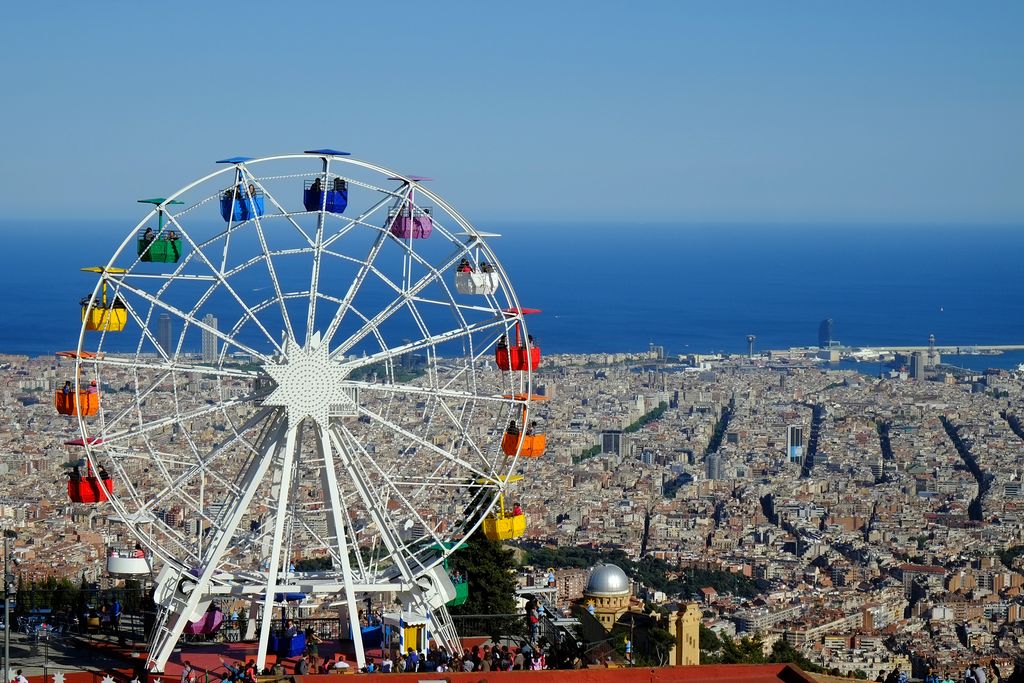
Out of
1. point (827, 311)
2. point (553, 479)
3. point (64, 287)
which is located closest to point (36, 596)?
point (553, 479)

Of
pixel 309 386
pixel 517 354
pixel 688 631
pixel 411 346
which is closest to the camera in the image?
pixel 309 386

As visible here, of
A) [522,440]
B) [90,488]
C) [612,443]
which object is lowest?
[90,488]

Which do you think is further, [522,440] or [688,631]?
[688,631]

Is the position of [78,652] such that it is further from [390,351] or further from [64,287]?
[64,287]

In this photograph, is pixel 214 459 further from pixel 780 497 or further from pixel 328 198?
pixel 780 497

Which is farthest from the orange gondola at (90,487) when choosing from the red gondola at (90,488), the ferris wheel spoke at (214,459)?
the ferris wheel spoke at (214,459)

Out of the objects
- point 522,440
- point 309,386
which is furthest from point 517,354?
point 309,386
